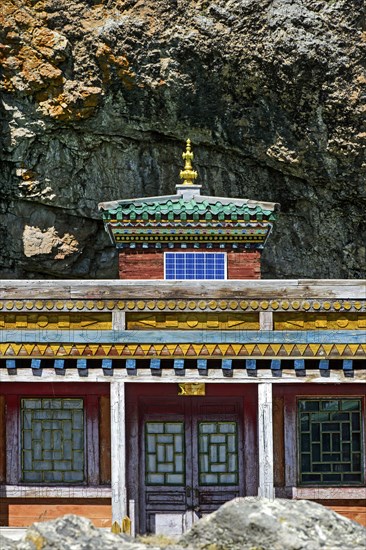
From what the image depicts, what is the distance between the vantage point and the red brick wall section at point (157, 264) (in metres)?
25.4

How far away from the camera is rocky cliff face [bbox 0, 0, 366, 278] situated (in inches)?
1428

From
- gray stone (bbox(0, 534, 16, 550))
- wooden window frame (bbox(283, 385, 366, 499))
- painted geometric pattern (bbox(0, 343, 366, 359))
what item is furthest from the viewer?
wooden window frame (bbox(283, 385, 366, 499))

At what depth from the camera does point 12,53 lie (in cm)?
3772

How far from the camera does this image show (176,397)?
71.2 feet

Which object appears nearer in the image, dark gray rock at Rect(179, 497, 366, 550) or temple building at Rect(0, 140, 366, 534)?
dark gray rock at Rect(179, 497, 366, 550)

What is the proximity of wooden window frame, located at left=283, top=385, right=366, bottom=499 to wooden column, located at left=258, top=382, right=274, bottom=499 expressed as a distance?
0.79 meters

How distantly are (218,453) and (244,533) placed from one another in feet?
20.7

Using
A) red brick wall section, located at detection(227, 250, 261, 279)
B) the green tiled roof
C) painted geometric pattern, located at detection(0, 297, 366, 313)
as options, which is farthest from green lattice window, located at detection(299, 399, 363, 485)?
the green tiled roof

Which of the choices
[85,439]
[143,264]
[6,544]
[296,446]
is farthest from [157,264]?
[6,544]

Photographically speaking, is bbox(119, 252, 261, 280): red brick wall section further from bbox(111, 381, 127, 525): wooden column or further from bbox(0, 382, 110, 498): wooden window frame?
bbox(111, 381, 127, 525): wooden column

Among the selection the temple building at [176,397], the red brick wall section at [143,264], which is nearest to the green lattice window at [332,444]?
the temple building at [176,397]

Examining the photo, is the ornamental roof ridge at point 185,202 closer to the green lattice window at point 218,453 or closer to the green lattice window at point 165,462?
the green lattice window at point 218,453

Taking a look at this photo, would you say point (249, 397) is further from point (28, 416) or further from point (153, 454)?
point (28, 416)

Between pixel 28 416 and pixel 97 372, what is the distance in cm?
179
